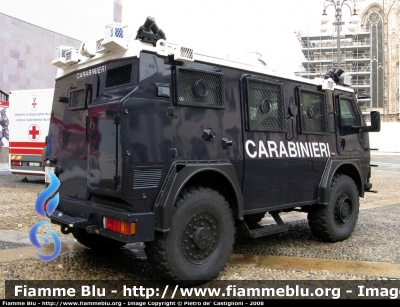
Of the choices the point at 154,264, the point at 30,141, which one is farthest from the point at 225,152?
the point at 30,141

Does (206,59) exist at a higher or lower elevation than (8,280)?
higher

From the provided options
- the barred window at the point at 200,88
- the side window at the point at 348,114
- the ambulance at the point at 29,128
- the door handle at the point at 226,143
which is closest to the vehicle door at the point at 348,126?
the side window at the point at 348,114

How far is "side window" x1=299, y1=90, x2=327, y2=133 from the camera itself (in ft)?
19.3

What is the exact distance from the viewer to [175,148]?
421 cm

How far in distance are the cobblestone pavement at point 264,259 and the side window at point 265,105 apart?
5.73 ft

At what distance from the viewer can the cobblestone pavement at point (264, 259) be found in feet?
15.5

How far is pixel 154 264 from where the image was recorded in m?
4.02

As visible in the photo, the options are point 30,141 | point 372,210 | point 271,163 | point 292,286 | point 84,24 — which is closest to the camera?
point 292,286

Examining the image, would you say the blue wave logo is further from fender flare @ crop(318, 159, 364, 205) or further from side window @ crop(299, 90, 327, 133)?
fender flare @ crop(318, 159, 364, 205)

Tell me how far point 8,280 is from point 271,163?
3.33 m

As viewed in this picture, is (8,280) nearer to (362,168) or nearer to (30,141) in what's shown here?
(362,168)

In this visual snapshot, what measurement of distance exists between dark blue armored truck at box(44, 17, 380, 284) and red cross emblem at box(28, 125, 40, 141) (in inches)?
336

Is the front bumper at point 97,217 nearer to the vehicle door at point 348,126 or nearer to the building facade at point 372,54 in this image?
the vehicle door at point 348,126

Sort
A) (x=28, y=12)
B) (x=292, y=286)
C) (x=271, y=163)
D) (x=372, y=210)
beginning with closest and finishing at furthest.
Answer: (x=292, y=286) < (x=271, y=163) < (x=372, y=210) < (x=28, y=12)
